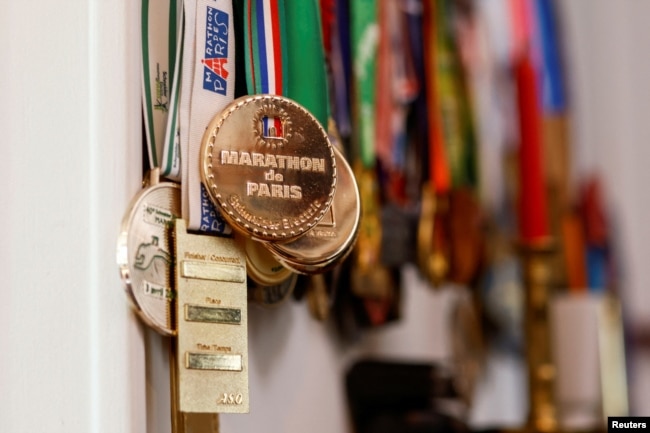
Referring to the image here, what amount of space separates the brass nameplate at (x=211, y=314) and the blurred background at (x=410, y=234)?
0.10 ft

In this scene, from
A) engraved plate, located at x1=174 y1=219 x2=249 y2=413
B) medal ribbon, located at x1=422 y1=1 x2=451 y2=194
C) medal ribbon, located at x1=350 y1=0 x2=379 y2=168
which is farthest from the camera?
medal ribbon, located at x1=422 y1=1 x2=451 y2=194

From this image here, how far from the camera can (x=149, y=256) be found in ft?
1.60

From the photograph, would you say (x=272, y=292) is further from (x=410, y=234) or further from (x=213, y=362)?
(x=410, y=234)

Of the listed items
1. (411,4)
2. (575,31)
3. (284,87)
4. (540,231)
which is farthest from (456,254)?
(575,31)

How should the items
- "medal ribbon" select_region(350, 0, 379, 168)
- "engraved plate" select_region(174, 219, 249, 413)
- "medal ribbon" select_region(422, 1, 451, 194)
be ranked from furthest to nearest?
1. "medal ribbon" select_region(422, 1, 451, 194)
2. "medal ribbon" select_region(350, 0, 379, 168)
3. "engraved plate" select_region(174, 219, 249, 413)

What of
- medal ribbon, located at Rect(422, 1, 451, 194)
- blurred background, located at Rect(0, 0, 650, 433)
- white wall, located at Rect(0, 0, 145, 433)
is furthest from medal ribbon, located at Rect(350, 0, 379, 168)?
white wall, located at Rect(0, 0, 145, 433)

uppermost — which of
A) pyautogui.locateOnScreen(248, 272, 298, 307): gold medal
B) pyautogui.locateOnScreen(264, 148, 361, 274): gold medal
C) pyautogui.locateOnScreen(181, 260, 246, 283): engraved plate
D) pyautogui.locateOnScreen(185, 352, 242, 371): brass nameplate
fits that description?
pyautogui.locateOnScreen(264, 148, 361, 274): gold medal

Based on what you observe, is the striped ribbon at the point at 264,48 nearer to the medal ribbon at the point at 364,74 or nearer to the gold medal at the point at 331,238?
the gold medal at the point at 331,238

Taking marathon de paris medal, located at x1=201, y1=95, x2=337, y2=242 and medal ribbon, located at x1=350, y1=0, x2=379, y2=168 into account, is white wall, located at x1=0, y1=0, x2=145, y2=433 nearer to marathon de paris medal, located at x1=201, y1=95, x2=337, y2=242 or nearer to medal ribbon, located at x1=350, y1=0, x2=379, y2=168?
marathon de paris medal, located at x1=201, y1=95, x2=337, y2=242

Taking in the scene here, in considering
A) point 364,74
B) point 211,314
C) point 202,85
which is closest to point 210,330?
point 211,314

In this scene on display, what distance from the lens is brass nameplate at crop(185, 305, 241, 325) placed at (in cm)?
48

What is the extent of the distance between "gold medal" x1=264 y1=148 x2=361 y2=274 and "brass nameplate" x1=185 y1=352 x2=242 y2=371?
55mm

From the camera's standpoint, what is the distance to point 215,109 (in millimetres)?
503

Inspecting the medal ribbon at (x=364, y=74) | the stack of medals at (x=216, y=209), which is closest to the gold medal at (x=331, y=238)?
the stack of medals at (x=216, y=209)
